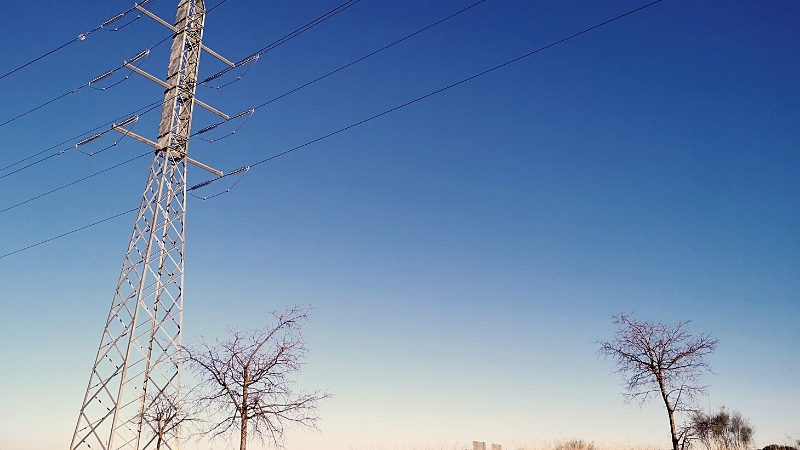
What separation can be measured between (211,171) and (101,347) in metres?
8.25

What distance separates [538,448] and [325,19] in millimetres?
21824

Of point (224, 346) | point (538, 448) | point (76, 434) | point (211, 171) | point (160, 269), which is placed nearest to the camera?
point (76, 434)

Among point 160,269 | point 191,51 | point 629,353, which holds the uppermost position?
point 191,51

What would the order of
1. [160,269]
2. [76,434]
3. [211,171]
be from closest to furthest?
1. [76,434]
2. [160,269]
3. [211,171]

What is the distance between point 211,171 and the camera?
899 inches

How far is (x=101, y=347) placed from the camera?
17.7 metres

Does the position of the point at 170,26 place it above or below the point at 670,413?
above

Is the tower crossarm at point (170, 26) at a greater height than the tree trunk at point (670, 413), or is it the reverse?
the tower crossarm at point (170, 26)

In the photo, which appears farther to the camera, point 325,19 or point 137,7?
point 137,7

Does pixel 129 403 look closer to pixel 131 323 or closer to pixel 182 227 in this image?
pixel 131 323

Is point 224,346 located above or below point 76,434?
above

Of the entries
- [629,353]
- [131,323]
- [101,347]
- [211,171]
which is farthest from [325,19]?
[629,353]

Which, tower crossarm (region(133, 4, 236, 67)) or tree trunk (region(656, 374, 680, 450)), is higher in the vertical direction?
tower crossarm (region(133, 4, 236, 67))

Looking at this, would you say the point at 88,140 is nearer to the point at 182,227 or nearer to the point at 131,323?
the point at 182,227
